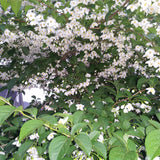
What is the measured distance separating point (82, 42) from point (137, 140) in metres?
1.30

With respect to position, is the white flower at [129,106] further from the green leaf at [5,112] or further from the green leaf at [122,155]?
the green leaf at [5,112]

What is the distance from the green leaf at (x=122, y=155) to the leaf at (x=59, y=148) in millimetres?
128

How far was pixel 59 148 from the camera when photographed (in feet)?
1.51

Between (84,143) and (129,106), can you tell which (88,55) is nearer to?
(129,106)

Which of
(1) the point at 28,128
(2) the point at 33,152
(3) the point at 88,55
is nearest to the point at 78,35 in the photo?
(3) the point at 88,55

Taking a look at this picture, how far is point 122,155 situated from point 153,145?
97 millimetres

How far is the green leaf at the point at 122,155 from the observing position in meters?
0.49

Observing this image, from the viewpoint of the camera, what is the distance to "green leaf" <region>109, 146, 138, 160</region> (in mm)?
486

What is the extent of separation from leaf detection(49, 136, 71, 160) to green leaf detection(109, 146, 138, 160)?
0.13m

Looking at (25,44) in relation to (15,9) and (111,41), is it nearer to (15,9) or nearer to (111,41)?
(111,41)

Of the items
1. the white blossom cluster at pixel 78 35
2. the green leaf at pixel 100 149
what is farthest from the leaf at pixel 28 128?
the white blossom cluster at pixel 78 35

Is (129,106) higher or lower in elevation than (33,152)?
higher

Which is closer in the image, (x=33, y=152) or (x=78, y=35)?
(x=33, y=152)

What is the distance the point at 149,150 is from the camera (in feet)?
1.44
